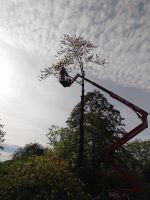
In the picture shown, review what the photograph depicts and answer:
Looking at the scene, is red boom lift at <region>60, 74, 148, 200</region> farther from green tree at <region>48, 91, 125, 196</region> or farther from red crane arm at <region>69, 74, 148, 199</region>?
green tree at <region>48, 91, 125, 196</region>

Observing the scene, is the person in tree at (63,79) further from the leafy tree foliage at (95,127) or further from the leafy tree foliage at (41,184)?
the leafy tree foliage at (95,127)

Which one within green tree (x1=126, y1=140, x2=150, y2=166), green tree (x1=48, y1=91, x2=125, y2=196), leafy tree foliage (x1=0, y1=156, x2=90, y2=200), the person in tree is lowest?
leafy tree foliage (x1=0, y1=156, x2=90, y2=200)

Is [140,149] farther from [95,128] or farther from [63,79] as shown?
[63,79]

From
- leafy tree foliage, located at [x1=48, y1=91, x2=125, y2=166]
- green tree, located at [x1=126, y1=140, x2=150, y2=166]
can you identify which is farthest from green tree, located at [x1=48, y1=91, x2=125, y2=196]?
green tree, located at [x1=126, y1=140, x2=150, y2=166]

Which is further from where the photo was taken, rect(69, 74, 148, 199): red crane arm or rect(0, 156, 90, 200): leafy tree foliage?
rect(0, 156, 90, 200): leafy tree foliage

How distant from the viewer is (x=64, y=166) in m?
26.8

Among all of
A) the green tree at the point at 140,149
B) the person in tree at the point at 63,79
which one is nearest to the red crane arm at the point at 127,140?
the person in tree at the point at 63,79

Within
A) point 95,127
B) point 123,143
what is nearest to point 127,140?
point 123,143

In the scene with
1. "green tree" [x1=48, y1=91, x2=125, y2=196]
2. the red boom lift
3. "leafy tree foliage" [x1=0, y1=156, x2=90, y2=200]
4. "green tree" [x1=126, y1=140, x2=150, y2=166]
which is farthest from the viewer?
"green tree" [x1=126, y1=140, x2=150, y2=166]

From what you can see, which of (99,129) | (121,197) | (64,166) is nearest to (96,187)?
(64,166)

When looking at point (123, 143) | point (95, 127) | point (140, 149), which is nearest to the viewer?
point (123, 143)

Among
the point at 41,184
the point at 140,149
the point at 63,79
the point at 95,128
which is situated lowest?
the point at 41,184

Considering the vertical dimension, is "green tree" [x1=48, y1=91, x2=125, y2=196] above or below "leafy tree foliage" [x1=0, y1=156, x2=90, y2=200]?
above

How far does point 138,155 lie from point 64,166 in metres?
75.6
